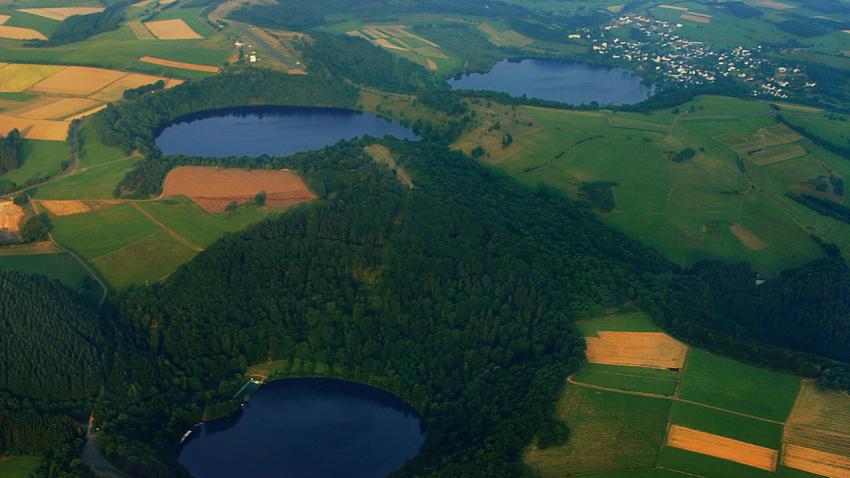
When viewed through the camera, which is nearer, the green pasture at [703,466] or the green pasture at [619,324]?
the green pasture at [703,466]

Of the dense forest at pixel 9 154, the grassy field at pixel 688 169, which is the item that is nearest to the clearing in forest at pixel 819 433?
the grassy field at pixel 688 169

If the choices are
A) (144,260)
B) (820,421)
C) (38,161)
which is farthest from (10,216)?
(820,421)

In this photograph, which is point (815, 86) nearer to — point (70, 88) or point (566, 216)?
point (566, 216)

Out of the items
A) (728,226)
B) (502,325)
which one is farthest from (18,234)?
(728,226)

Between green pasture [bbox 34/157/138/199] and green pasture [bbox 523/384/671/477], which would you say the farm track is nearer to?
green pasture [bbox 523/384/671/477]

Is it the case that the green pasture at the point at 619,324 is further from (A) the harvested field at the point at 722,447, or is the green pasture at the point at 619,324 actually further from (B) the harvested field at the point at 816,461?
(B) the harvested field at the point at 816,461

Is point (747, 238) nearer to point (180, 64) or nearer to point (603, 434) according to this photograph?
point (603, 434)
